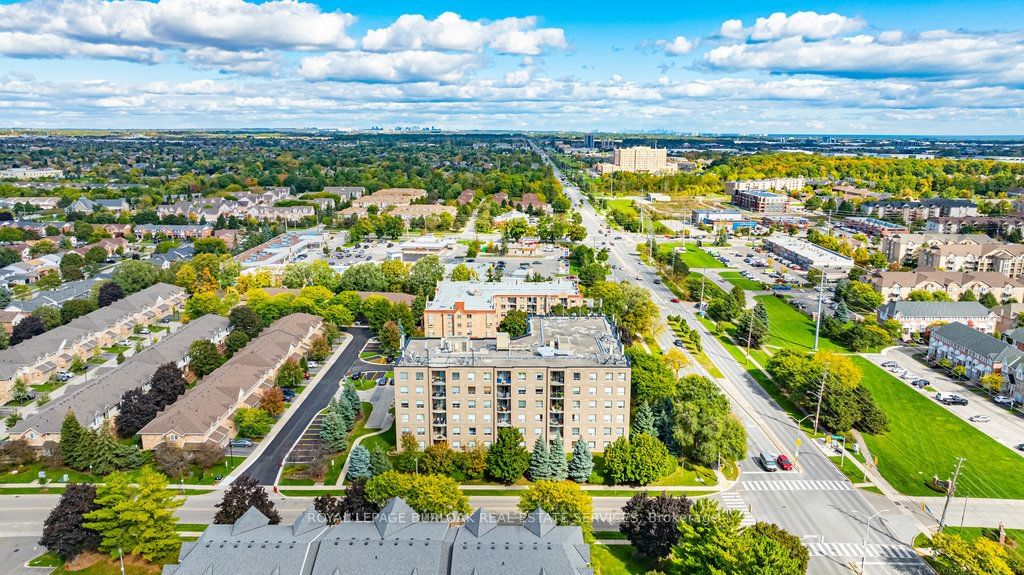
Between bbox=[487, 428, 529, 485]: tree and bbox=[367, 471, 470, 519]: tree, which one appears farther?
bbox=[487, 428, 529, 485]: tree

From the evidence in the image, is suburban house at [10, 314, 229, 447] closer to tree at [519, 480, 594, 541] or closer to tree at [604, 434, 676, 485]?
tree at [519, 480, 594, 541]

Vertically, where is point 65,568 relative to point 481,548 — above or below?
below

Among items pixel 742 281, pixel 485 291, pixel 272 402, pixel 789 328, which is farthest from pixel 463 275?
pixel 742 281

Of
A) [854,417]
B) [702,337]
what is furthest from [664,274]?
[854,417]

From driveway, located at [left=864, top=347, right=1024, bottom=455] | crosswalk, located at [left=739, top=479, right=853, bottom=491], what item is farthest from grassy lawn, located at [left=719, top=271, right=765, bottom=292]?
crosswalk, located at [left=739, top=479, right=853, bottom=491]

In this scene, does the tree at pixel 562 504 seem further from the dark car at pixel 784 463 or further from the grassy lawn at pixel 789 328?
the grassy lawn at pixel 789 328

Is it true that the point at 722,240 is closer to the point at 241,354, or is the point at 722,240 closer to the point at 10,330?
the point at 241,354
